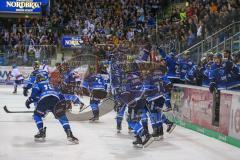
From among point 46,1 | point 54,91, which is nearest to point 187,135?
point 54,91

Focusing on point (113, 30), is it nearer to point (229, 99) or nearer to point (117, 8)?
point (117, 8)

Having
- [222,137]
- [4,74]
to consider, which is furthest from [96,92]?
[4,74]

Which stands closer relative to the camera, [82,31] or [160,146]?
[160,146]

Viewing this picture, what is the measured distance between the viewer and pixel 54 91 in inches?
395

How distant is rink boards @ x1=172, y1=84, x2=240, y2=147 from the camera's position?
33.2 ft

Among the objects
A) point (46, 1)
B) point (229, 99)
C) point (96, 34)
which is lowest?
point (229, 99)

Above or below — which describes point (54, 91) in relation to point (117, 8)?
below

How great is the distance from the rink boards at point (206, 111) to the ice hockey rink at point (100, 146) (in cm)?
20

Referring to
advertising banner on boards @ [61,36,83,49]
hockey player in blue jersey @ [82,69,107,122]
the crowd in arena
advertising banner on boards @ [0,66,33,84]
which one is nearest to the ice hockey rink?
hockey player in blue jersey @ [82,69,107,122]

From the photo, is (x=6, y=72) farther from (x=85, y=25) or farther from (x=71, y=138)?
(x=71, y=138)

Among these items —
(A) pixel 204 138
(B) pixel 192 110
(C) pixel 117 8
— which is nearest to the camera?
(A) pixel 204 138

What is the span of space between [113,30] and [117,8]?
126 inches

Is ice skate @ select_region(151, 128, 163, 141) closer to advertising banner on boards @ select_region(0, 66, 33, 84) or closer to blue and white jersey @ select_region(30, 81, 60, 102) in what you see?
blue and white jersey @ select_region(30, 81, 60, 102)

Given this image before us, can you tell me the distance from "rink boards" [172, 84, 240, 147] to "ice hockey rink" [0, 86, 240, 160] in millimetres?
198
